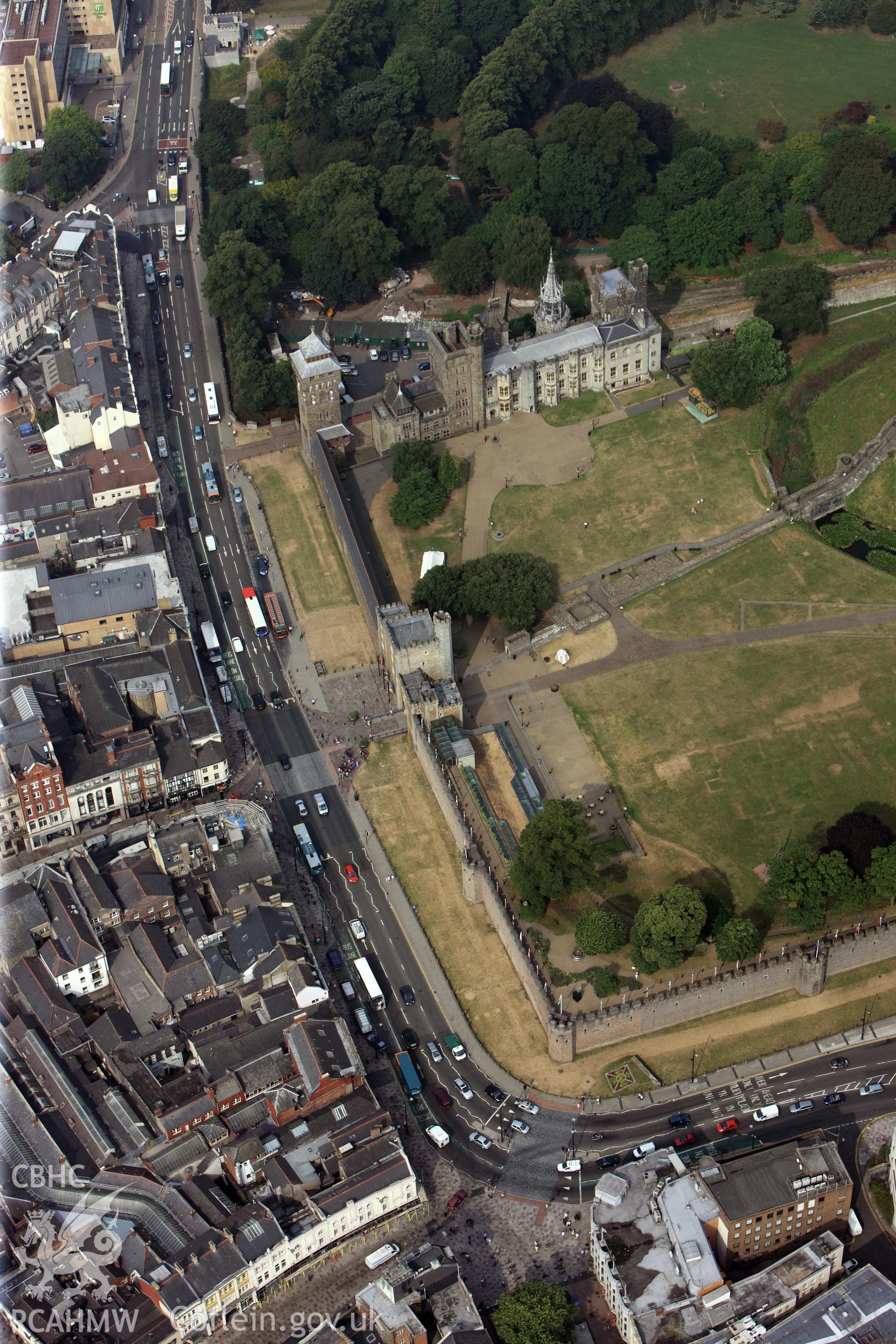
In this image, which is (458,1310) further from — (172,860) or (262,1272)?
(172,860)

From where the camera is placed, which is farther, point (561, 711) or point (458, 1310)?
point (561, 711)

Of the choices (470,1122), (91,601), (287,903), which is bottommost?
(470,1122)

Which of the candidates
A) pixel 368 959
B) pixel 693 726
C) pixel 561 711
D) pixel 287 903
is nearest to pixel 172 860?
pixel 287 903

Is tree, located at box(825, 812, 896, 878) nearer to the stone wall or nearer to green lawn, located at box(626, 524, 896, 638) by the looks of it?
the stone wall

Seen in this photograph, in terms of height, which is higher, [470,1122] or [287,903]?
[287,903]

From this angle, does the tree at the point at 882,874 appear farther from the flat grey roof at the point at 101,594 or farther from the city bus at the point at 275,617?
the flat grey roof at the point at 101,594

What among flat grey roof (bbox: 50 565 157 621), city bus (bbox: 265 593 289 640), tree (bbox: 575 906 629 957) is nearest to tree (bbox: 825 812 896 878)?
tree (bbox: 575 906 629 957)

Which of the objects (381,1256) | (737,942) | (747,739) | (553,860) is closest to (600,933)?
(553,860)
